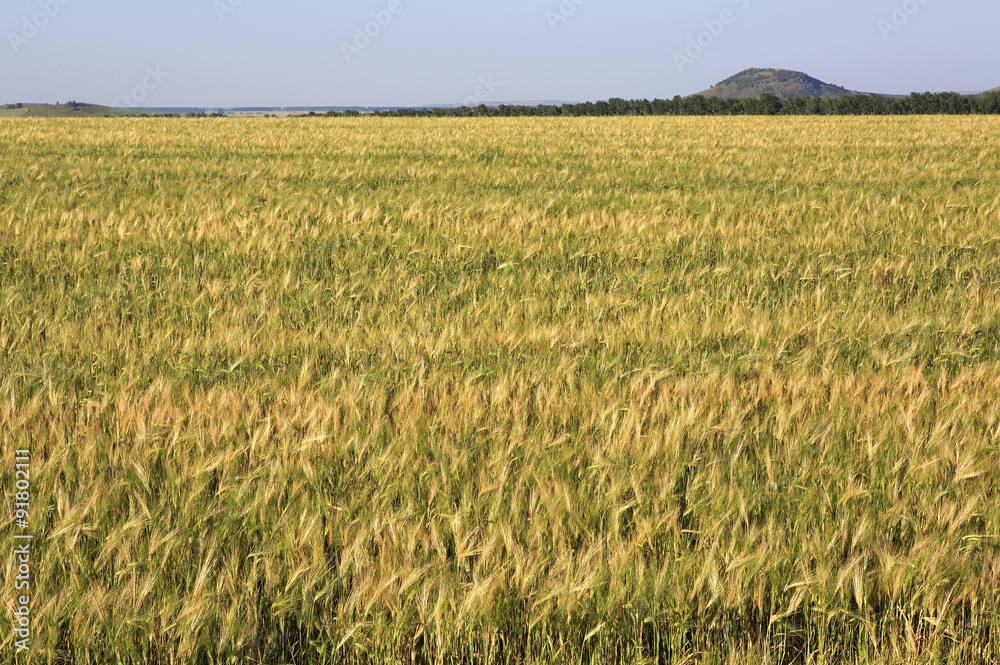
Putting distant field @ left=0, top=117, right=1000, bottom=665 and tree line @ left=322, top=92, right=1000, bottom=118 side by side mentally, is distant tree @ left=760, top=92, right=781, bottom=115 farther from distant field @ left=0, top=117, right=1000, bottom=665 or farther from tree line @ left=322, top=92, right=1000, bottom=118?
distant field @ left=0, top=117, right=1000, bottom=665

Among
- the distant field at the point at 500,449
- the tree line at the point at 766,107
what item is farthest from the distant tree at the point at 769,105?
the distant field at the point at 500,449

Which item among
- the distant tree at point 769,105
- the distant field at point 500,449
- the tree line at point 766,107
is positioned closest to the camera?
the distant field at point 500,449

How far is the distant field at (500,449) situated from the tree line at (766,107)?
127 feet

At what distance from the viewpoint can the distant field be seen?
1349mm

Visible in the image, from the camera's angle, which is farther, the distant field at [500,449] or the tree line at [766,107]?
the tree line at [766,107]

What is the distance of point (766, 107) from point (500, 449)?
50.0 metres

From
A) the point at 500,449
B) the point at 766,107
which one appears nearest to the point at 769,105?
the point at 766,107

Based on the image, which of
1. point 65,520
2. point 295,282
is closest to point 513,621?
point 65,520

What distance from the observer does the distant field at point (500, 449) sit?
1.35 meters

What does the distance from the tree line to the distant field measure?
1520 inches

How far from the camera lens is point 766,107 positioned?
4634cm

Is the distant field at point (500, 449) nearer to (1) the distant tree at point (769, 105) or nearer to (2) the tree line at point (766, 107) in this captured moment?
(2) the tree line at point (766, 107)

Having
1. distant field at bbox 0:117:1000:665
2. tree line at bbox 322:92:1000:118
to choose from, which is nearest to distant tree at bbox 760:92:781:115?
tree line at bbox 322:92:1000:118

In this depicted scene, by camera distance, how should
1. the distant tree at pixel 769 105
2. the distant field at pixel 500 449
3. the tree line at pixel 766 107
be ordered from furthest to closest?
the distant tree at pixel 769 105, the tree line at pixel 766 107, the distant field at pixel 500 449
